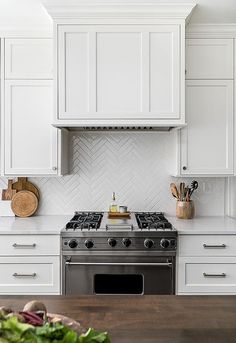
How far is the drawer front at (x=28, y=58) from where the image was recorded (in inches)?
121

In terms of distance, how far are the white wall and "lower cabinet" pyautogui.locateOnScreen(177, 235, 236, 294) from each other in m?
1.66

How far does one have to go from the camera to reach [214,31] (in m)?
3.09


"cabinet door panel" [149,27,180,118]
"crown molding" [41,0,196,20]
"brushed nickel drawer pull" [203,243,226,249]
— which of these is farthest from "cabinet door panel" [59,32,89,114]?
"brushed nickel drawer pull" [203,243,226,249]

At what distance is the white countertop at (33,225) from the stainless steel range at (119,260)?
0.49 ft

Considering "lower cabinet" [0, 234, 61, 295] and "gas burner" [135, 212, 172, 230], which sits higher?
"gas burner" [135, 212, 172, 230]

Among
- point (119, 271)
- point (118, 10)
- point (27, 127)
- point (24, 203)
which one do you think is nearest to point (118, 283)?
point (119, 271)

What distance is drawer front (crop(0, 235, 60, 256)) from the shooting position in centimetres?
278

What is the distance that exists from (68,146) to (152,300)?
2.17 meters

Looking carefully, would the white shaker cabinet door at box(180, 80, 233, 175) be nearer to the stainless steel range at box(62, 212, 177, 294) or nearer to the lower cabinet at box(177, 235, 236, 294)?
the lower cabinet at box(177, 235, 236, 294)

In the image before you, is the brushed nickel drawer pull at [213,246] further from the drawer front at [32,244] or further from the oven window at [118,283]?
the drawer front at [32,244]

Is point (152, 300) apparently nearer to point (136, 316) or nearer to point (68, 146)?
point (136, 316)

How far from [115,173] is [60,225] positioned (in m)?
0.77

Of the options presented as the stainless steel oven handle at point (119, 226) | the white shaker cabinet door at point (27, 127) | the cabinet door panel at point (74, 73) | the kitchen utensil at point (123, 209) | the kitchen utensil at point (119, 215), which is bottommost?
the stainless steel oven handle at point (119, 226)

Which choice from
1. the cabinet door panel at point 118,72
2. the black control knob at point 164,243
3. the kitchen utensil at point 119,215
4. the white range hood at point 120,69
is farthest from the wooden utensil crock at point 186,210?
the cabinet door panel at point 118,72
